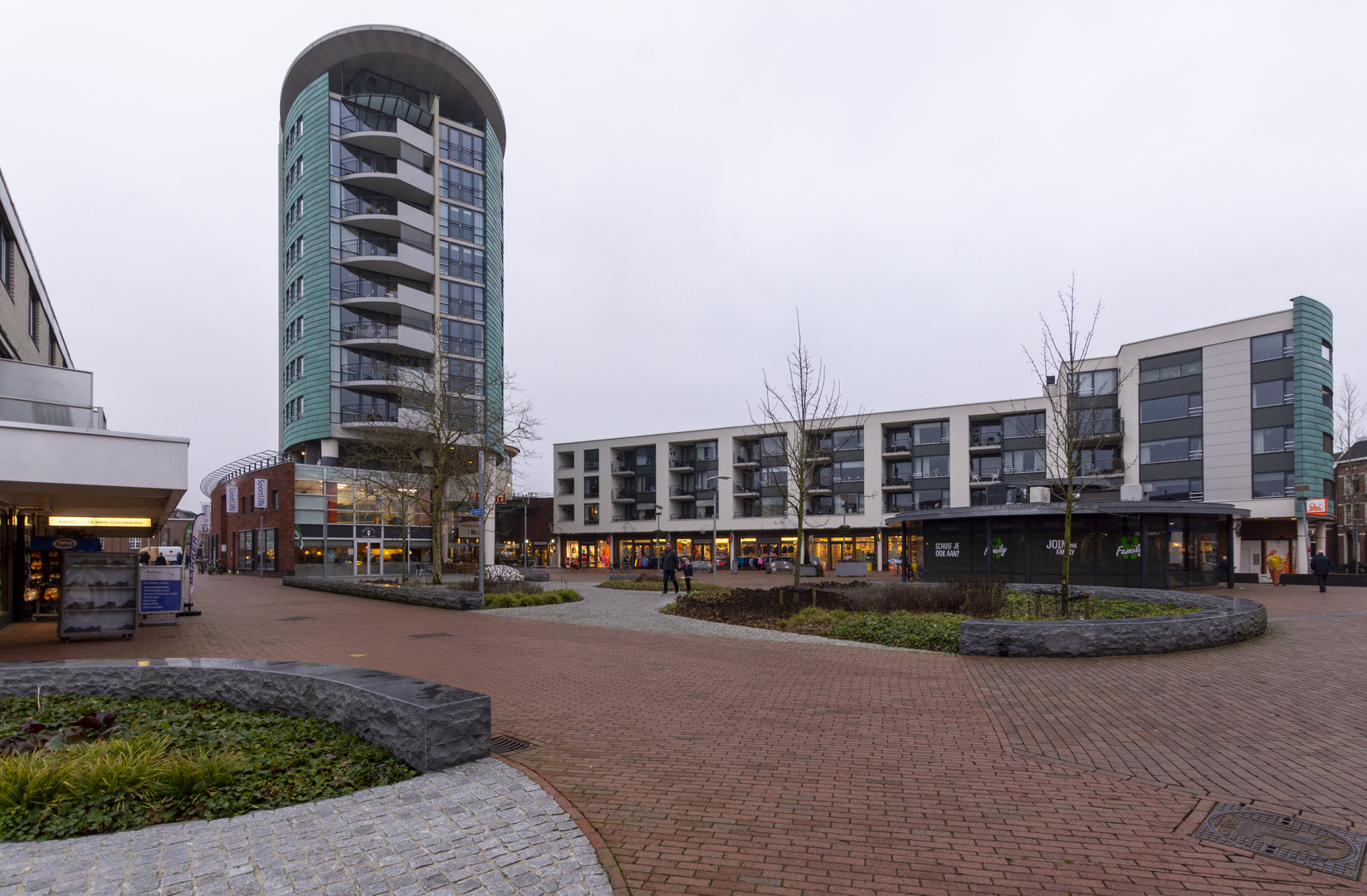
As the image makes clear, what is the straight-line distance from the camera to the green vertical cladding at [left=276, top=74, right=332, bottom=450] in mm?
39750

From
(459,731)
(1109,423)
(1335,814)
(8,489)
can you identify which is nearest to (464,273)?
(8,489)

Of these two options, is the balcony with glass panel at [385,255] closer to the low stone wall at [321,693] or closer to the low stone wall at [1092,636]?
the low stone wall at [321,693]

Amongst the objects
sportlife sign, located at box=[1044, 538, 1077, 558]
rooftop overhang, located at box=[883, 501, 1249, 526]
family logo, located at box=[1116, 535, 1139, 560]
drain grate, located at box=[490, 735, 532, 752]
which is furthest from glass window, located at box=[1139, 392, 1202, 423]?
drain grate, located at box=[490, 735, 532, 752]

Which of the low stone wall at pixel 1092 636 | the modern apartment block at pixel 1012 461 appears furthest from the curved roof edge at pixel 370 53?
the low stone wall at pixel 1092 636

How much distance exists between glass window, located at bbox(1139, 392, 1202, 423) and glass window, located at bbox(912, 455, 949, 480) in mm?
13350

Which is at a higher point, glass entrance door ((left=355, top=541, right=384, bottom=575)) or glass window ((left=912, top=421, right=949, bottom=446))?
glass window ((left=912, top=421, right=949, bottom=446))

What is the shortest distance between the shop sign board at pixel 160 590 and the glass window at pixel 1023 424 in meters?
47.6

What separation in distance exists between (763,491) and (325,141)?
38177 mm

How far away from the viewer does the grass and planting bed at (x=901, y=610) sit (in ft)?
42.3

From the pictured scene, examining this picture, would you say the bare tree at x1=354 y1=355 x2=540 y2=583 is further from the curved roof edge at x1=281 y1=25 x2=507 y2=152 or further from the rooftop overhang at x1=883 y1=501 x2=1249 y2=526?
the curved roof edge at x1=281 y1=25 x2=507 y2=152

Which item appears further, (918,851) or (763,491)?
(763,491)

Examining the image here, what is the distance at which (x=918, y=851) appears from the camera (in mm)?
4352

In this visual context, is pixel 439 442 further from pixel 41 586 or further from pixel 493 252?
pixel 493 252

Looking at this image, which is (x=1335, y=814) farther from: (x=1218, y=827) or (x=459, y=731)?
(x=459, y=731)
